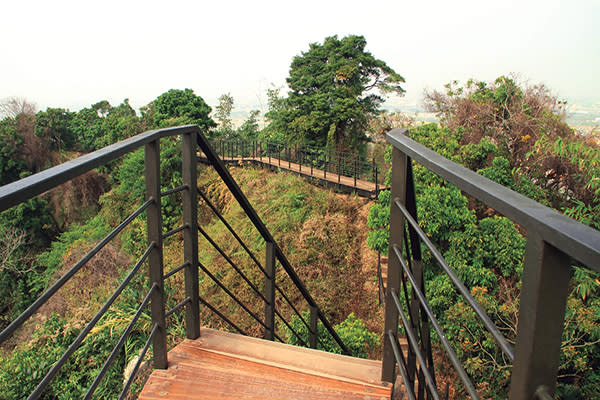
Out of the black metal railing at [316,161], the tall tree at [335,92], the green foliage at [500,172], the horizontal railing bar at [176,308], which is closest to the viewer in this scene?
the horizontal railing bar at [176,308]

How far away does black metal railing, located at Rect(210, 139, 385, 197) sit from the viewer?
11.3 m

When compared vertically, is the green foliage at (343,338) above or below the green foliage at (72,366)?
below

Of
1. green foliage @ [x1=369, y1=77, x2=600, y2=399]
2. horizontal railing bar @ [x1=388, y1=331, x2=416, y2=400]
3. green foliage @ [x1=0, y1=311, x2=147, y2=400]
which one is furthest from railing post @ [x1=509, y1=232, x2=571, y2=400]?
green foliage @ [x1=369, y1=77, x2=600, y2=399]

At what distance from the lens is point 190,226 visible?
5.44 ft

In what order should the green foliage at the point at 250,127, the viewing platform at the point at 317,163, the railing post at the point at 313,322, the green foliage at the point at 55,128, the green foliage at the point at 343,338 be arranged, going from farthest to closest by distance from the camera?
the green foliage at the point at 250,127
the green foliage at the point at 55,128
the viewing platform at the point at 317,163
the green foliage at the point at 343,338
the railing post at the point at 313,322

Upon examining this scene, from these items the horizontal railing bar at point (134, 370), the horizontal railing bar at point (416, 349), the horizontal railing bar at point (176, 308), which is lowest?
the horizontal railing bar at point (134, 370)

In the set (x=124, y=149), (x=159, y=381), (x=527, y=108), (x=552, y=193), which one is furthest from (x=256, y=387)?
(x=527, y=108)

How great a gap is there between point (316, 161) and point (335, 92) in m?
2.38

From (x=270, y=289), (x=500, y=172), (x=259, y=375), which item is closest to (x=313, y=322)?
(x=270, y=289)

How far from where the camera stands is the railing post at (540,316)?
0.50m

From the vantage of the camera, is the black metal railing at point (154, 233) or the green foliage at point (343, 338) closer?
the black metal railing at point (154, 233)

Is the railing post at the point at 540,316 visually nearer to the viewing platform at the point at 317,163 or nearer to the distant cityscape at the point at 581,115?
the viewing platform at the point at 317,163

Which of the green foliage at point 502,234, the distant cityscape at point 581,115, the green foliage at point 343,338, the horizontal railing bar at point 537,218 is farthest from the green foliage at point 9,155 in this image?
the horizontal railing bar at point 537,218

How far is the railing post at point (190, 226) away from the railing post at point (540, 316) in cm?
125
